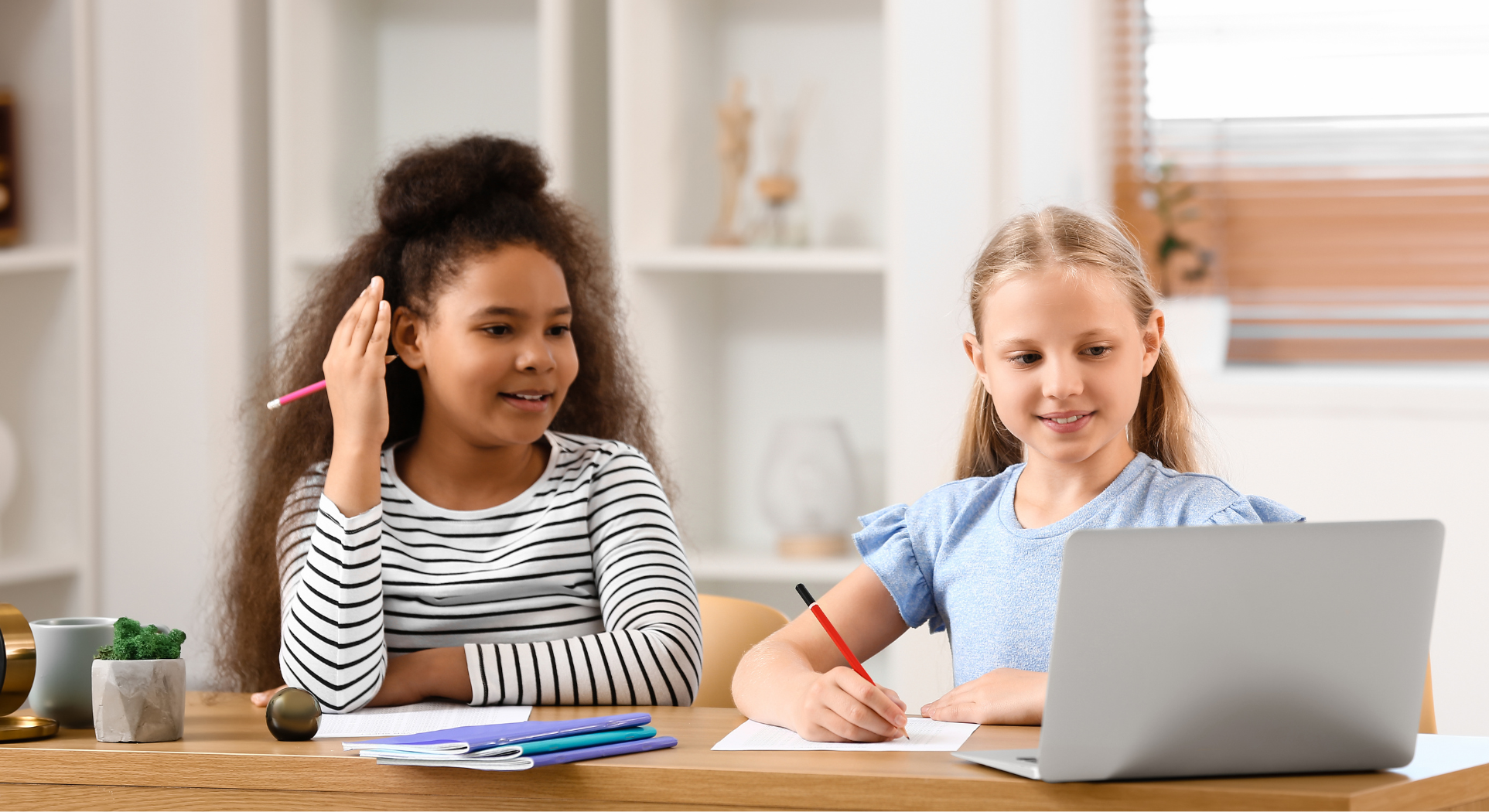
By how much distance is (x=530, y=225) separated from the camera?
5.31ft

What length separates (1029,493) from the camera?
1.45 meters

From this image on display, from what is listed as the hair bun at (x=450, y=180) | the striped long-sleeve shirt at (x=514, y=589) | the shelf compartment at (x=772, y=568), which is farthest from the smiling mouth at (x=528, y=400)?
the shelf compartment at (x=772, y=568)

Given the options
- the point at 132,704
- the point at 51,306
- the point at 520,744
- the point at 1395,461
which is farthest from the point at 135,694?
the point at 1395,461

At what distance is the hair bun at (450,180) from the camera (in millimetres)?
1624

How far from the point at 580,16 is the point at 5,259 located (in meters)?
1.15

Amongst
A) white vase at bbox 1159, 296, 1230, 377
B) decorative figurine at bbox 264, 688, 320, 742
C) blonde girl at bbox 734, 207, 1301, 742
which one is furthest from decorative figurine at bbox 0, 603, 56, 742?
white vase at bbox 1159, 296, 1230, 377

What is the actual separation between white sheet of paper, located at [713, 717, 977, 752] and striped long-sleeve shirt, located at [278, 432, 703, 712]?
0.24 meters

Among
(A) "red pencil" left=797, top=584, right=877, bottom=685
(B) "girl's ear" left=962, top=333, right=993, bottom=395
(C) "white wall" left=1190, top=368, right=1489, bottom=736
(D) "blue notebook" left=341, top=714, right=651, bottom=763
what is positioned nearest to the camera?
(D) "blue notebook" left=341, top=714, right=651, bottom=763

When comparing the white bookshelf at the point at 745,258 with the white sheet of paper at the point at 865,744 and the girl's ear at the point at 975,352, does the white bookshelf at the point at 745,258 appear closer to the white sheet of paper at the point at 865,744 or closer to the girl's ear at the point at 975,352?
the girl's ear at the point at 975,352

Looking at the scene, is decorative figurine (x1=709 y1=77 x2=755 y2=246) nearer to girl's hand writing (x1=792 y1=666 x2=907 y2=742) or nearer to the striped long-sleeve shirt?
the striped long-sleeve shirt

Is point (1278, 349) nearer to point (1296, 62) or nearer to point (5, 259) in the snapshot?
point (1296, 62)

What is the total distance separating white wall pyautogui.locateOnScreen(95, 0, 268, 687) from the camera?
2861 millimetres

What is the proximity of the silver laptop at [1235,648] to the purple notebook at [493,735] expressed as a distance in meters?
0.31

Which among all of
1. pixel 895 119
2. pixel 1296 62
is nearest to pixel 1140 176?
pixel 1296 62
